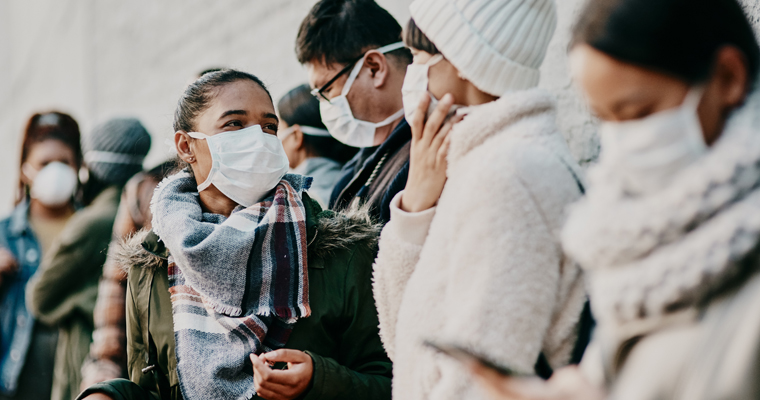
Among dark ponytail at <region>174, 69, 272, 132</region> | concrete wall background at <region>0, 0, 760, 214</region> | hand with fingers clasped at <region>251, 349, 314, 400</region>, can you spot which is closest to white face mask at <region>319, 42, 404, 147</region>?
concrete wall background at <region>0, 0, 760, 214</region>

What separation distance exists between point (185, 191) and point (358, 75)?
95 centimetres

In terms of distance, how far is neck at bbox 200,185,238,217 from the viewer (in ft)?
7.52

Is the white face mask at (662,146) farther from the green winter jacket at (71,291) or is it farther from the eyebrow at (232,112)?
the green winter jacket at (71,291)

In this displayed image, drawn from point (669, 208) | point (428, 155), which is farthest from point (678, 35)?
point (428, 155)

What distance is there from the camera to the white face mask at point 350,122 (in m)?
2.85

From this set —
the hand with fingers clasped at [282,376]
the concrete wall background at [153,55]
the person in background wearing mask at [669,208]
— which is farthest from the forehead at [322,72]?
the person in background wearing mask at [669,208]

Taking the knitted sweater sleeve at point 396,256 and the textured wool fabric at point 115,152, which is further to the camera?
A: the textured wool fabric at point 115,152

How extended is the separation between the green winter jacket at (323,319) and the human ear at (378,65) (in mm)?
826

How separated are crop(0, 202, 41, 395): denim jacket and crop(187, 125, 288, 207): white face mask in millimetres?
2127

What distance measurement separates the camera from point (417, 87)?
1788mm

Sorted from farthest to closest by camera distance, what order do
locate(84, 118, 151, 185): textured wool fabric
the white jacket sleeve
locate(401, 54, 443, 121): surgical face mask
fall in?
locate(84, 118, 151, 185): textured wool fabric < locate(401, 54, 443, 121): surgical face mask < the white jacket sleeve

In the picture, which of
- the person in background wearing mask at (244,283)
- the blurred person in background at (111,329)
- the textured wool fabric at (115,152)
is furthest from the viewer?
the textured wool fabric at (115,152)

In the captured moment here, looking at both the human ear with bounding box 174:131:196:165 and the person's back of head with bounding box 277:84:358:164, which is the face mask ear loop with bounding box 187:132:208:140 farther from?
the person's back of head with bounding box 277:84:358:164

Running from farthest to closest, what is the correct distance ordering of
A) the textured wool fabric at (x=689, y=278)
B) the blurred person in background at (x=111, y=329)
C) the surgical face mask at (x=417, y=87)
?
the blurred person in background at (x=111, y=329), the surgical face mask at (x=417, y=87), the textured wool fabric at (x=689, y=278)
